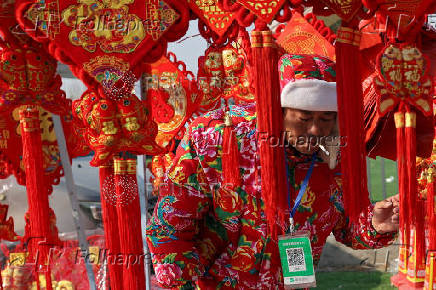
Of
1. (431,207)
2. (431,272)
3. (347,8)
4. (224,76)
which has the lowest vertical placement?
(431,272)

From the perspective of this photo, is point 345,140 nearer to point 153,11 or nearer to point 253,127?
point 253,127

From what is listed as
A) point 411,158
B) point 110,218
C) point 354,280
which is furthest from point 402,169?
point 354,280

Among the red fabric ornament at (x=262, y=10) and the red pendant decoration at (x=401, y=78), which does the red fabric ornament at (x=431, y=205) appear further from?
the red fabric ornament at (x=262, y=10)

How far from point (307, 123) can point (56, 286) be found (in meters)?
1.03

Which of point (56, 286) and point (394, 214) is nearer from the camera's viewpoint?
point (394, 214)

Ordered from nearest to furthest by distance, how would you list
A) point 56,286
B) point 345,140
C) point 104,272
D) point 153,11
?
point 345,140, point 153,11, point 104,272, point 56,286

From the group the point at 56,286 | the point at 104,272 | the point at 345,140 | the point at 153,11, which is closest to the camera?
the point at 345,140

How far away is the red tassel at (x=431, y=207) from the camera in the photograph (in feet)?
7.93

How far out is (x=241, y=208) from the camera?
1375 millimetres

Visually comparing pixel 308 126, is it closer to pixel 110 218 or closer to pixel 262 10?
pixel 262 10

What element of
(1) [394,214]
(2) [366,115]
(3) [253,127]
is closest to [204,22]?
(3) [253,127]

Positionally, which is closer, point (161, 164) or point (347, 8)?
point (347, 8)

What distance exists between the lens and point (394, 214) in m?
1.30

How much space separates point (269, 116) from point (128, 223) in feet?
1.27
